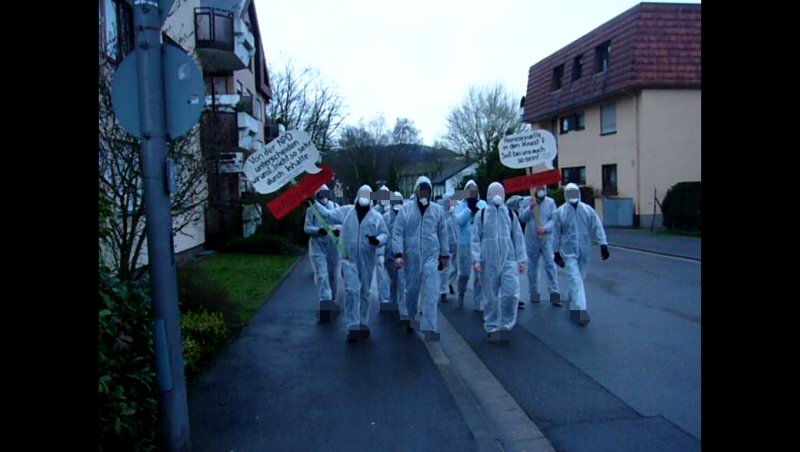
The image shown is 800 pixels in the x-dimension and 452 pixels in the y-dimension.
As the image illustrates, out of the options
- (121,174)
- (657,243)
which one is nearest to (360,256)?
(121,174)

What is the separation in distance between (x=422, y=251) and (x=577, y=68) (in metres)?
28.2

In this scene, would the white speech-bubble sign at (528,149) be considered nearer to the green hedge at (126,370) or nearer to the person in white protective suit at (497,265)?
the person in white protective suit at (497,265)

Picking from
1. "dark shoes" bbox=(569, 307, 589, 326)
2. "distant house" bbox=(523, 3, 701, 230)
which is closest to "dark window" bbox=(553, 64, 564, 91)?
"distant house" bbox=(523, 3, 701, 230)

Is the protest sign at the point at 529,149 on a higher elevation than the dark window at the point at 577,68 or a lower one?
lower

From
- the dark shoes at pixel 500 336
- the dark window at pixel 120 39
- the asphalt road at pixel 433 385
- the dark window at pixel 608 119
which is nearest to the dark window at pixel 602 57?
the dark window at pixel 608 119

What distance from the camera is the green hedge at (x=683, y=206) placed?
24.3 meters

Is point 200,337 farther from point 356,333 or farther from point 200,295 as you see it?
point 356,333

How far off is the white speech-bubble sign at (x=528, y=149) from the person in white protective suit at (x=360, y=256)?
2.39 meters

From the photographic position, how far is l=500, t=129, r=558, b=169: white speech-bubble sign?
358 inches

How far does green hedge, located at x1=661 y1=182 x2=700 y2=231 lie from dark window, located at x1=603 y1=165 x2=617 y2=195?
16.1 ft

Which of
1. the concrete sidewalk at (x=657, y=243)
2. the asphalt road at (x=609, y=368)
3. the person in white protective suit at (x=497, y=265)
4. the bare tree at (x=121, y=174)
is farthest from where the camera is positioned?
the concrete sidewalk at (x=657, y=243)

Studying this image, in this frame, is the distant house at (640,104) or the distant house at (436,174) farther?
the distant house at (436,174)
